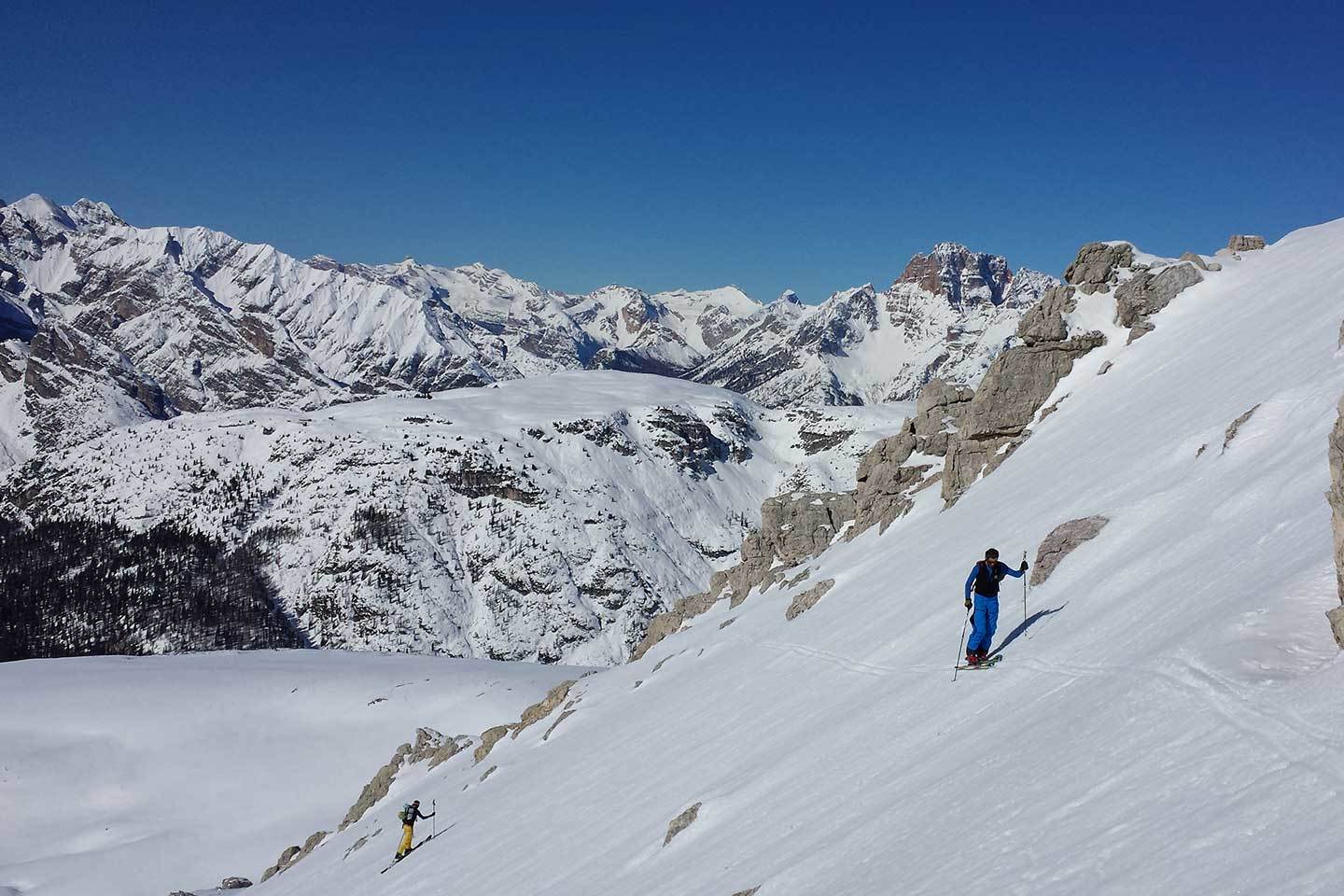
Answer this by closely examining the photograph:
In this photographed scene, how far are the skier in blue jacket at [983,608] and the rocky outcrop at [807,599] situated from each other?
48.9 ft

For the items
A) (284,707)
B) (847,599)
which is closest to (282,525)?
(284,707)

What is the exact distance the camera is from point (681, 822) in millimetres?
14734

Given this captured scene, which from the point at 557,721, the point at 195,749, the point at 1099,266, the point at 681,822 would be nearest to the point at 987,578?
the point at 681,822

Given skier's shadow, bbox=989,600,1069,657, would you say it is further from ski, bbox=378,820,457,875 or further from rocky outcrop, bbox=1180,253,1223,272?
rocky outcrop, bbox=1180,253,1223,272

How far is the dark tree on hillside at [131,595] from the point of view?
166125mm

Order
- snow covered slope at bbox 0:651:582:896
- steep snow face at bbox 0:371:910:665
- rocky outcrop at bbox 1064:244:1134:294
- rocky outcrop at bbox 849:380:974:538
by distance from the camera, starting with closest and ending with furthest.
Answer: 1. rocky outcrop at bbox 1064:244:1134:294
2. rocky outcrop at bbox 849:380:974:538
3. snow covered slope at bbox 0:651:582:896
4. steep snow face at bbox 0:371:910:665

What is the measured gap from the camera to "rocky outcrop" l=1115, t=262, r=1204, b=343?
4209 centimetres

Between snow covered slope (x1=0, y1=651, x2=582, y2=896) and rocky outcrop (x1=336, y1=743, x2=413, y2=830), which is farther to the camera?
snow covered slope (x1=0, y1=651, x2=582, y2=896)

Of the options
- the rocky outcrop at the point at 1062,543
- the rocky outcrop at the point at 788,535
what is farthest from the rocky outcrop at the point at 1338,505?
the rocky outcrop at the point at 788,535

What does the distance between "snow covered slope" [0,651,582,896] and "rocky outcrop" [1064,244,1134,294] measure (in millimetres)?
48372

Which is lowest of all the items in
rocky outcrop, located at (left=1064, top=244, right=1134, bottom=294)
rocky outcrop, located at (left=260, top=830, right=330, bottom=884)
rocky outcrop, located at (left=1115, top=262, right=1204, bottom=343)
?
rocky outcrop, located at (left=260, top=830, right=330, bottom=884)

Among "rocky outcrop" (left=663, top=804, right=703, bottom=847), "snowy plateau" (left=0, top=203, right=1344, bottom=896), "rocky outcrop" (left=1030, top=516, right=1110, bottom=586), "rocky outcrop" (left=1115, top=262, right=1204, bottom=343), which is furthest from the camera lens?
"rocky outcrop" (left=1115, top=262, right=1204, bottom=343)

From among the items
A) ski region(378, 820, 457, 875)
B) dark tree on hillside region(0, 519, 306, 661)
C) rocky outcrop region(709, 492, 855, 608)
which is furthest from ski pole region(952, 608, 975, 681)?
dark tree on hillside region(0, 519, 306, 661)

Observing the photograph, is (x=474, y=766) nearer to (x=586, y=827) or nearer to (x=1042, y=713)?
(x=586, y=827)
